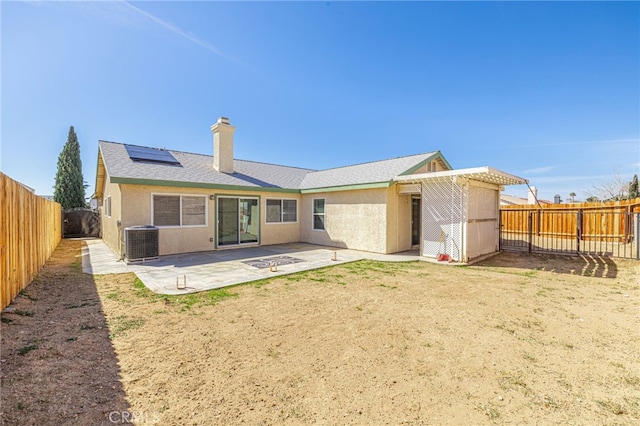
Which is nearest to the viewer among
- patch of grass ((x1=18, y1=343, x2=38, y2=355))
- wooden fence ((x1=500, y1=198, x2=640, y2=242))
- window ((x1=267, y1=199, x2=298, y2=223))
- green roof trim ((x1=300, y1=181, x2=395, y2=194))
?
patch of grass ((x1=18, y1=343, x2=38, y2=355))

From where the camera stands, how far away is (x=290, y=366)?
309cm

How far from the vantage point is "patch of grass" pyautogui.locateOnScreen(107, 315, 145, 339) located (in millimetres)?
3889

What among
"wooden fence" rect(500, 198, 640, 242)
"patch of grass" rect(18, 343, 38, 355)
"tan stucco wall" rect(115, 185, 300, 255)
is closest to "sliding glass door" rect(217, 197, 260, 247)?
"tan stucco wall" rect(115, 185, 300, 255)

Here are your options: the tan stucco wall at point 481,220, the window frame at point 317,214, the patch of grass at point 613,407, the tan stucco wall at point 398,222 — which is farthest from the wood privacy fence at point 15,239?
the tan stucco wall at point 481,220

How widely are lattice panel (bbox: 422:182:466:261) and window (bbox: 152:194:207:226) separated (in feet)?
28.1

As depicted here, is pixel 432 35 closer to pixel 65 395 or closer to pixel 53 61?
pixel 53 61

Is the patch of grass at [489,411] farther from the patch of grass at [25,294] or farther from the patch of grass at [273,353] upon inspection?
the patch of grass at [25,294]

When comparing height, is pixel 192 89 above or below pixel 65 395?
above

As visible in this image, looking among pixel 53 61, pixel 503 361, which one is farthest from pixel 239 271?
pixel 53 61

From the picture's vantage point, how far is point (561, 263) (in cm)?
914

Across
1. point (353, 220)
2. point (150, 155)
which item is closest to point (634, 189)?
point (353, 220)

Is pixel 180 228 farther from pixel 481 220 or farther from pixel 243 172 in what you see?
pixel 481 220

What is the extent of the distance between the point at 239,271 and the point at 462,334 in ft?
18.5

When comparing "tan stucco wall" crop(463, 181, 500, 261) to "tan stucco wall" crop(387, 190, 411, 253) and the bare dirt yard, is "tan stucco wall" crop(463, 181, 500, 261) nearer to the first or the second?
"tan stucco wall" crop(387, 190, 411, 253)
